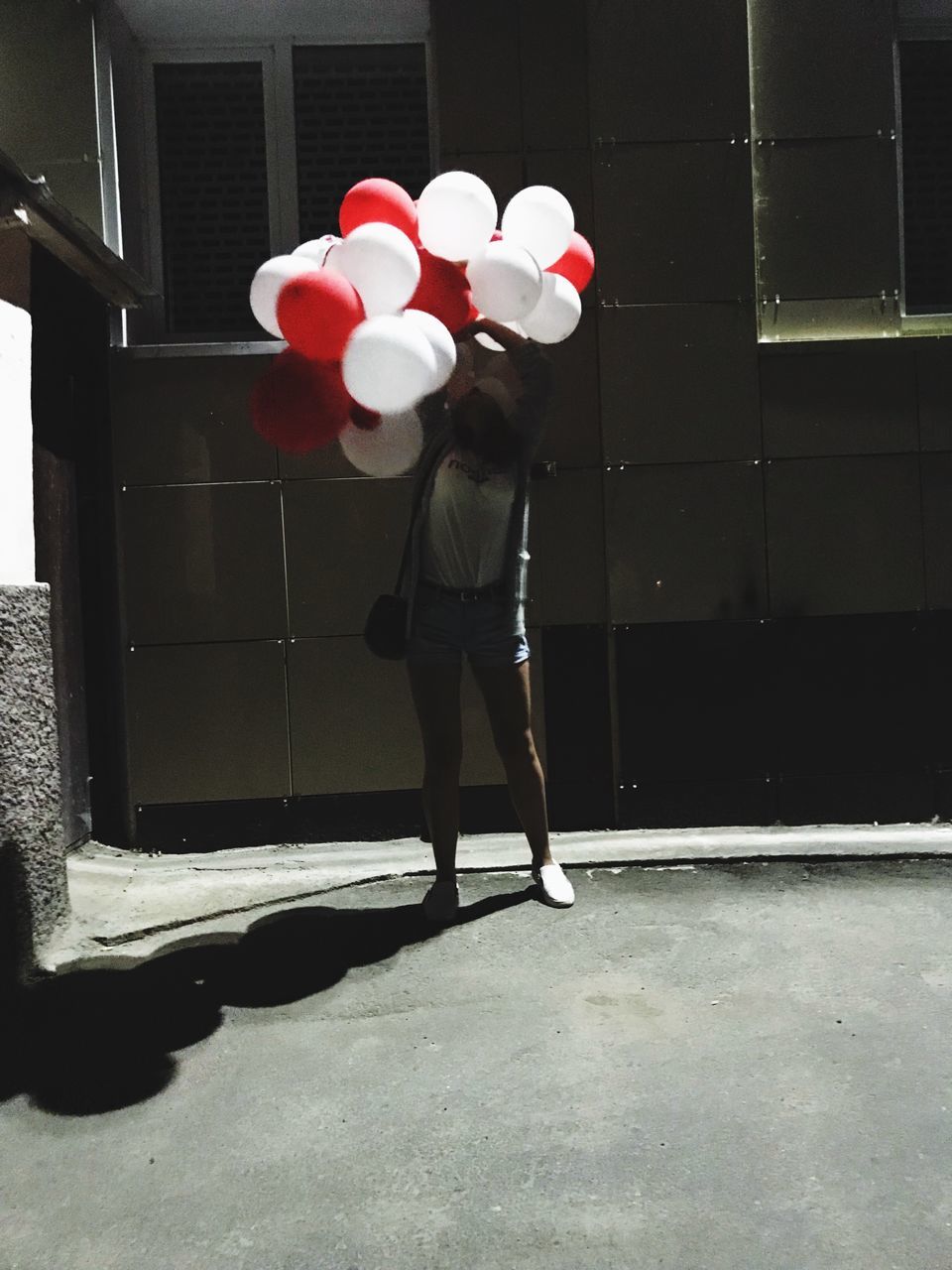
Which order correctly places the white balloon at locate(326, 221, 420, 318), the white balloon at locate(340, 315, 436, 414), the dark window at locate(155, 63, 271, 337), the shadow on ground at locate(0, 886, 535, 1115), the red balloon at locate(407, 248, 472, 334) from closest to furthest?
the shadow on ground at locate(0, 886, 535, 1115)
the white balloon at locate(340, 315, 436, 414)
the white balloon at locate(326, 221, 420, 318)
the red balloon at locate(407, 248, 472, 334)
the dark window at locate(155, 63, 271, 337)

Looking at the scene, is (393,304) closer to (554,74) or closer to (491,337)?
(491,337)

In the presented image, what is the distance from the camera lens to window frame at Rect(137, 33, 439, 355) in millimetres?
5203

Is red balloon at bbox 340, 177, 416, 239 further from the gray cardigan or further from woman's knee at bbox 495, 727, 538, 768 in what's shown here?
woman's knee at bbox 495, 727, 538, 768

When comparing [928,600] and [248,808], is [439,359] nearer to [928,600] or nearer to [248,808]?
[248,808]

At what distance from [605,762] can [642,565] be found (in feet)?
3.13

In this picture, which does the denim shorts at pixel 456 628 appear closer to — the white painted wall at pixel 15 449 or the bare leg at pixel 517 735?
the bare leg at pixel 517 735

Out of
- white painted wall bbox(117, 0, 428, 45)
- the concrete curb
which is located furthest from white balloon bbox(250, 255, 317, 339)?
white painted wall bbox(117, 0, 428, 45)

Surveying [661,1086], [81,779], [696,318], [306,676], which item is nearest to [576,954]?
[661,1086]

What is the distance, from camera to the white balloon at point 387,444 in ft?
11.2

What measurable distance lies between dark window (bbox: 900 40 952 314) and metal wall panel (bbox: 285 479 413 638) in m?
2.90

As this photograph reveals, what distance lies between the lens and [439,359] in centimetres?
314

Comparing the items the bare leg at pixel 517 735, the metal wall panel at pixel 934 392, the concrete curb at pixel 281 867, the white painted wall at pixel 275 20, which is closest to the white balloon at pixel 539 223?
the bare leg at pixel 517 735

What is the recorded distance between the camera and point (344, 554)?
4980 millimetres

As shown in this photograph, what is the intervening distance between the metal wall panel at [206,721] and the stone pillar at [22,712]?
4.27ft
